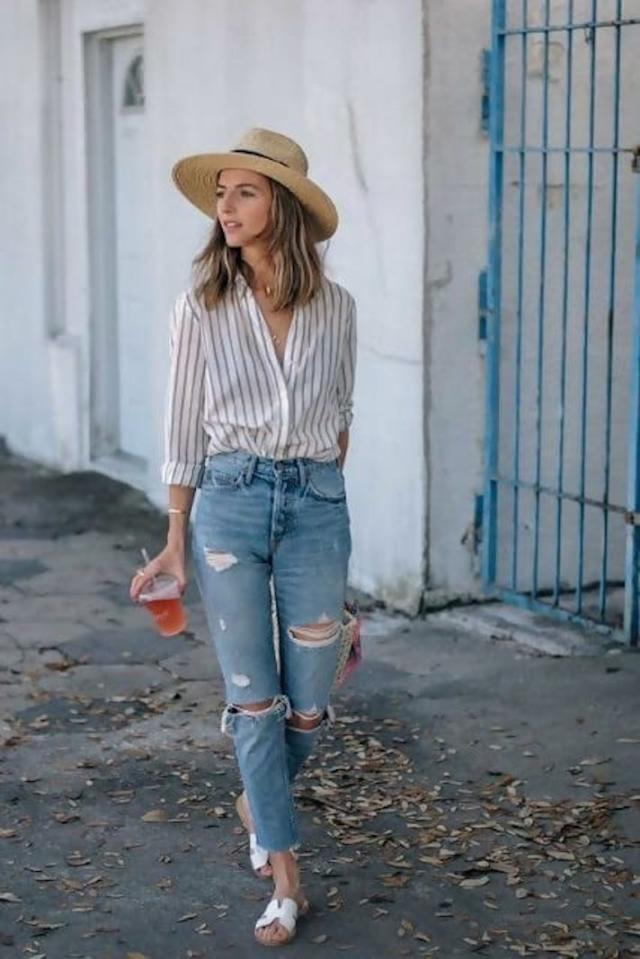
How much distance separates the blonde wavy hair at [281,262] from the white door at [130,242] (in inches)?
227

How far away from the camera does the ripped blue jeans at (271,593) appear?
448 cm

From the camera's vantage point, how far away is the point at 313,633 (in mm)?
4547

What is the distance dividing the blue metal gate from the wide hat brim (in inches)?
104

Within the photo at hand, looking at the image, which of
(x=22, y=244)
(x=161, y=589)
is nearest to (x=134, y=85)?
(x=22, y=244)

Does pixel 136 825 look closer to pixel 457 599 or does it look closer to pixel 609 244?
pixel 457 599

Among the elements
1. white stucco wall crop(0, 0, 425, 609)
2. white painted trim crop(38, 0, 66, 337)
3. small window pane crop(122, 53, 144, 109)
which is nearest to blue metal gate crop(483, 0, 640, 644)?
white stucco wall crop(0, 0, 425, 609)

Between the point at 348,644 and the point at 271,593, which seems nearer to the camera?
the point at 271,593

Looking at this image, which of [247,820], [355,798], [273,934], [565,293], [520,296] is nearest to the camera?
[273,934]

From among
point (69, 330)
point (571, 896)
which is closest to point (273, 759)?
point (571, 896)

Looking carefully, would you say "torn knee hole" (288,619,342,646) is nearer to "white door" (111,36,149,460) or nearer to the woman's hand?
the woman's hand

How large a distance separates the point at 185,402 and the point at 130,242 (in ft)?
20.1

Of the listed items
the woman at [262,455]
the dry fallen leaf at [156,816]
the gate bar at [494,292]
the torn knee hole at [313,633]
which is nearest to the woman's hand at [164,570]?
the woman at [262,455]

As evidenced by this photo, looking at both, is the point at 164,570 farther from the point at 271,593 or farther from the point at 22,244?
the point at 22,244

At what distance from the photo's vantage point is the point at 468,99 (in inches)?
285
